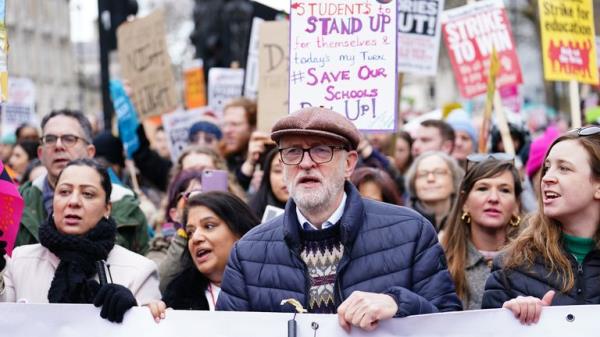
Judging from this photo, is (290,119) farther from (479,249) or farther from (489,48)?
(489,48)

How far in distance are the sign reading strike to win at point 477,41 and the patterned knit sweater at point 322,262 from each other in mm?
5129

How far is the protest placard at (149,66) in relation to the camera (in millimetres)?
10602

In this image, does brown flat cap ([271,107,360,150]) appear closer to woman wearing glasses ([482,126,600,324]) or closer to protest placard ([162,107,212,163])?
woman wearing glasses ([482,126,600,324])

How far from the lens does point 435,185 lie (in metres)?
7.65

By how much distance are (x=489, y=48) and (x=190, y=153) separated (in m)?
2.74

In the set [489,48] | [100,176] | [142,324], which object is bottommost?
[142,324]

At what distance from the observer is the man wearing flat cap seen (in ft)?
15.2

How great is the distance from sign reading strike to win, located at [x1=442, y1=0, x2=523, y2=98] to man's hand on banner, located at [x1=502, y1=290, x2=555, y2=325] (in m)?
5.36

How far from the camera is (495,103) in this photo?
895 centimetres

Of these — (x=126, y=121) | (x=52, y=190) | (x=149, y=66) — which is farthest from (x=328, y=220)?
(x=149, y=66)

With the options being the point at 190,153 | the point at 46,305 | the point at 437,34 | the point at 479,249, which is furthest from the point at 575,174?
the point at 437,34

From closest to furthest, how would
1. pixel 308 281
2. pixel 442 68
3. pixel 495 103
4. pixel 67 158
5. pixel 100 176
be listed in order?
pixel 308 281, pixel 100 176, pixel 67 158, pixel 495 103, pixel 442 68

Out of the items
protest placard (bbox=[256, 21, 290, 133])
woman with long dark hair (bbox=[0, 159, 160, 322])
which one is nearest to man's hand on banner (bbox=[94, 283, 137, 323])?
woman with long dark hair (bbox=[0, 159, 160, 322])

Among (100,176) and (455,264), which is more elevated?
(100,176)
